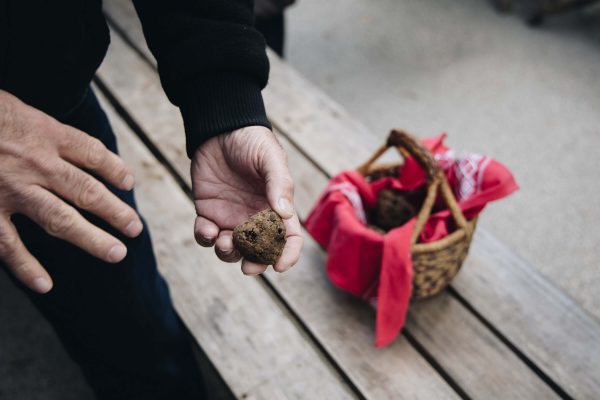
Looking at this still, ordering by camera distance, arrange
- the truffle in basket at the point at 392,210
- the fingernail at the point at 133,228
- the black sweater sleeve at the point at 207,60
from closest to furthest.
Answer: the fingernail at the point at 133,228 < the black sweater sleeve at the point at 207,60 < the truffle in basket at the point at 392,210

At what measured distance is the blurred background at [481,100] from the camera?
1.76 meters

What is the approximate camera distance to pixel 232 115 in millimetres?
912

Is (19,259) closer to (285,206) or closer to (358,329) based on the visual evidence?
(285,206)

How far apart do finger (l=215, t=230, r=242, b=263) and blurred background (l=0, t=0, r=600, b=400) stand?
2.73 feet

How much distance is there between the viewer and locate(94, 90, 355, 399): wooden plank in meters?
1.18

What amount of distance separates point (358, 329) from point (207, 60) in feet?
2.41

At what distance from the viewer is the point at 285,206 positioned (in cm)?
81

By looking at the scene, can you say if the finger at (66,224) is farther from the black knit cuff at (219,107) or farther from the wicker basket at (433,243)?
the wicker basket at (433,243)

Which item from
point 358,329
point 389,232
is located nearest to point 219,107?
point 389,232

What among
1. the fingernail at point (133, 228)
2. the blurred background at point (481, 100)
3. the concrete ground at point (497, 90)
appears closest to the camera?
the fingernail at point (133, 228)

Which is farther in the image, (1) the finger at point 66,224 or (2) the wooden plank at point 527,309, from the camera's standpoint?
(2) the wooden plank at point 527,309

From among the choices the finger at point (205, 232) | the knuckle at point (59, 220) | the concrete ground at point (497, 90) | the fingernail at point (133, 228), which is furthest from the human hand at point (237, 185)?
the concrete ground at point (497, 90)

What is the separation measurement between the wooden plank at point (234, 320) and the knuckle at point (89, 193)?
596 mm

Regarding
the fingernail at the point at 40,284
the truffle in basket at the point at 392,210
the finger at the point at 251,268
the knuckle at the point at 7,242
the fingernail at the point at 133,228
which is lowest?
the truffle in basket at the point at 392,210
